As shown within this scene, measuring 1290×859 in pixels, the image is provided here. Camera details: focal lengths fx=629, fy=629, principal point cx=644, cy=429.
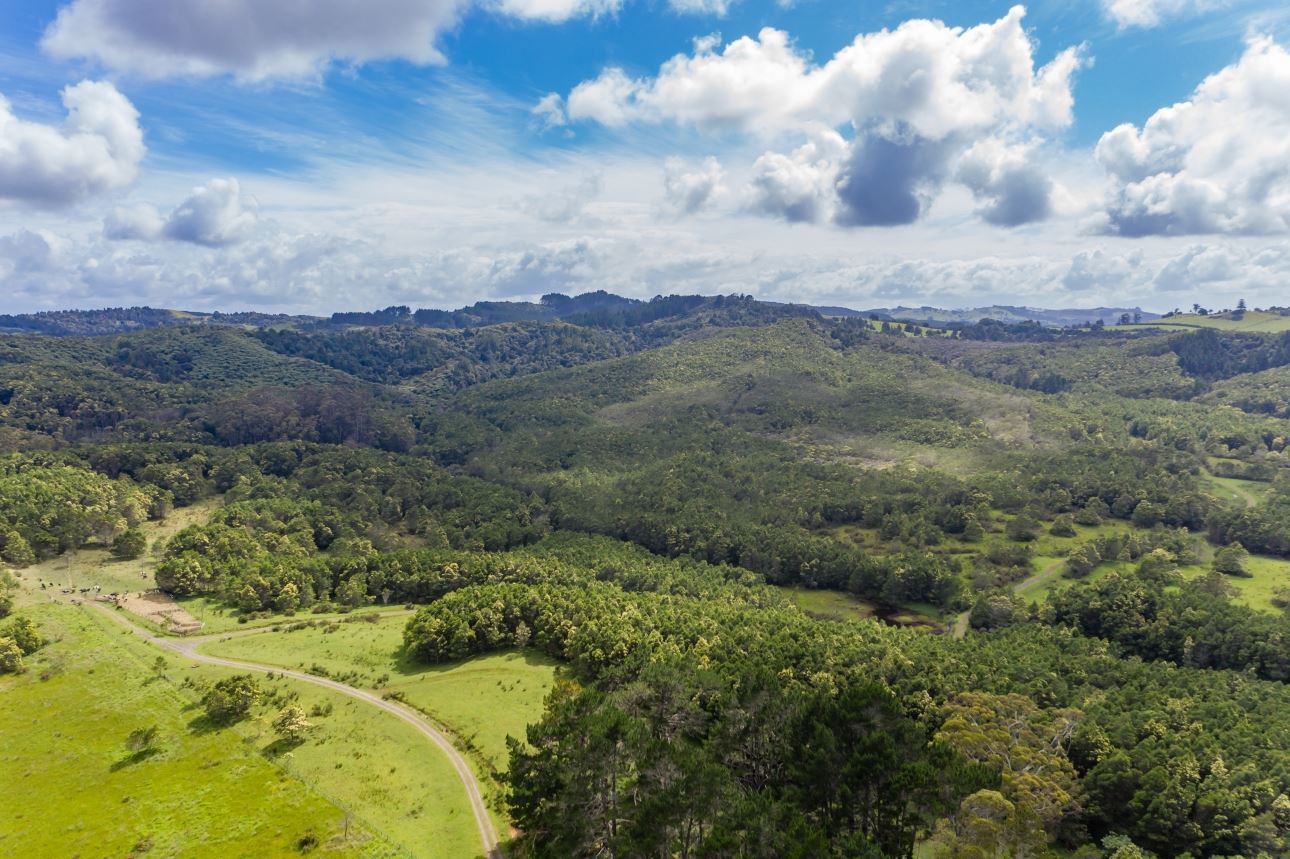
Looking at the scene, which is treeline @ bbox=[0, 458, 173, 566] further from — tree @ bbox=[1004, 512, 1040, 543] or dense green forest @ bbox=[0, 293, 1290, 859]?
tree @ bbox=[1004, 512, 1040, 543]

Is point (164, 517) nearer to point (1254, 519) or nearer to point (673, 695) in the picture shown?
point (673, 695)

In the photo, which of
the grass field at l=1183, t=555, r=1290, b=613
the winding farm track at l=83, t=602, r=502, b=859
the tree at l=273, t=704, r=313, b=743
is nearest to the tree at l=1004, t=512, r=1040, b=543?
the grass field at l=1183, t=555, r=1290, b=613

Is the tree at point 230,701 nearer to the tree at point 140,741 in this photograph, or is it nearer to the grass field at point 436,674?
the tree at point 140,741

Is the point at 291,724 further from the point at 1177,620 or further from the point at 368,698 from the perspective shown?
the point at 1177,620

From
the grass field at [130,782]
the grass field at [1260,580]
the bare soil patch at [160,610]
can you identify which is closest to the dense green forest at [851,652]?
the grass field at [1260,580]

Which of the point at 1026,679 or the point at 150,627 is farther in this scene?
the point at 150,627

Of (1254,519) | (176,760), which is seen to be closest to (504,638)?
(176,760)
